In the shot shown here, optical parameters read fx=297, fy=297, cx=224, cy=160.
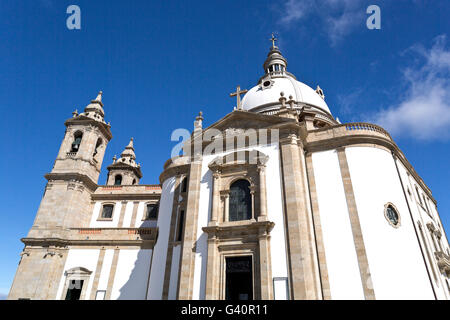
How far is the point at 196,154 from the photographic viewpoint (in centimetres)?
1891

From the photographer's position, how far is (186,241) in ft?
52.9

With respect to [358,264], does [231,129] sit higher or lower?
higher

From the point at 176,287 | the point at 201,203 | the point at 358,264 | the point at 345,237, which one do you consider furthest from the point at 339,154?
the point at 176,287

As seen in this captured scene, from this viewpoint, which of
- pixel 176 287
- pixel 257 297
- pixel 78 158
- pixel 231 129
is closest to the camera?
pixel 257 297

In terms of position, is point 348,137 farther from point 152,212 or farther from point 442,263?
point 152,212

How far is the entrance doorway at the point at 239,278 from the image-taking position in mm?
14492

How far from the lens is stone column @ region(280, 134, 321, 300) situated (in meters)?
13.1

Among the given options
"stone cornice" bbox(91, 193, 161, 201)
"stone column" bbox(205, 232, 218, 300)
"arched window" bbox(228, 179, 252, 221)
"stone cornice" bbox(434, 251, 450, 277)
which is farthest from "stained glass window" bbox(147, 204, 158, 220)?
"stone cornice" bbox(434, 251, 450, 277)

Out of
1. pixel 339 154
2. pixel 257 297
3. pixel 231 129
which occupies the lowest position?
pixel 257 297

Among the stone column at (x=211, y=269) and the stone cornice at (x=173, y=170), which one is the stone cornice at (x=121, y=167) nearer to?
the stone cornice at (x=173, y=170)

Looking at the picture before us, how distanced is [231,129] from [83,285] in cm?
1525

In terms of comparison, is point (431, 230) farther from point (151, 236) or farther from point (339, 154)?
point (151, 236)

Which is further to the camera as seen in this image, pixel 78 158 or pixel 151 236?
pixel 78 158

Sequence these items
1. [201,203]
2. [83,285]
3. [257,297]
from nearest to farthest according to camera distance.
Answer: [257,297] < [201,203] < [83,285]
